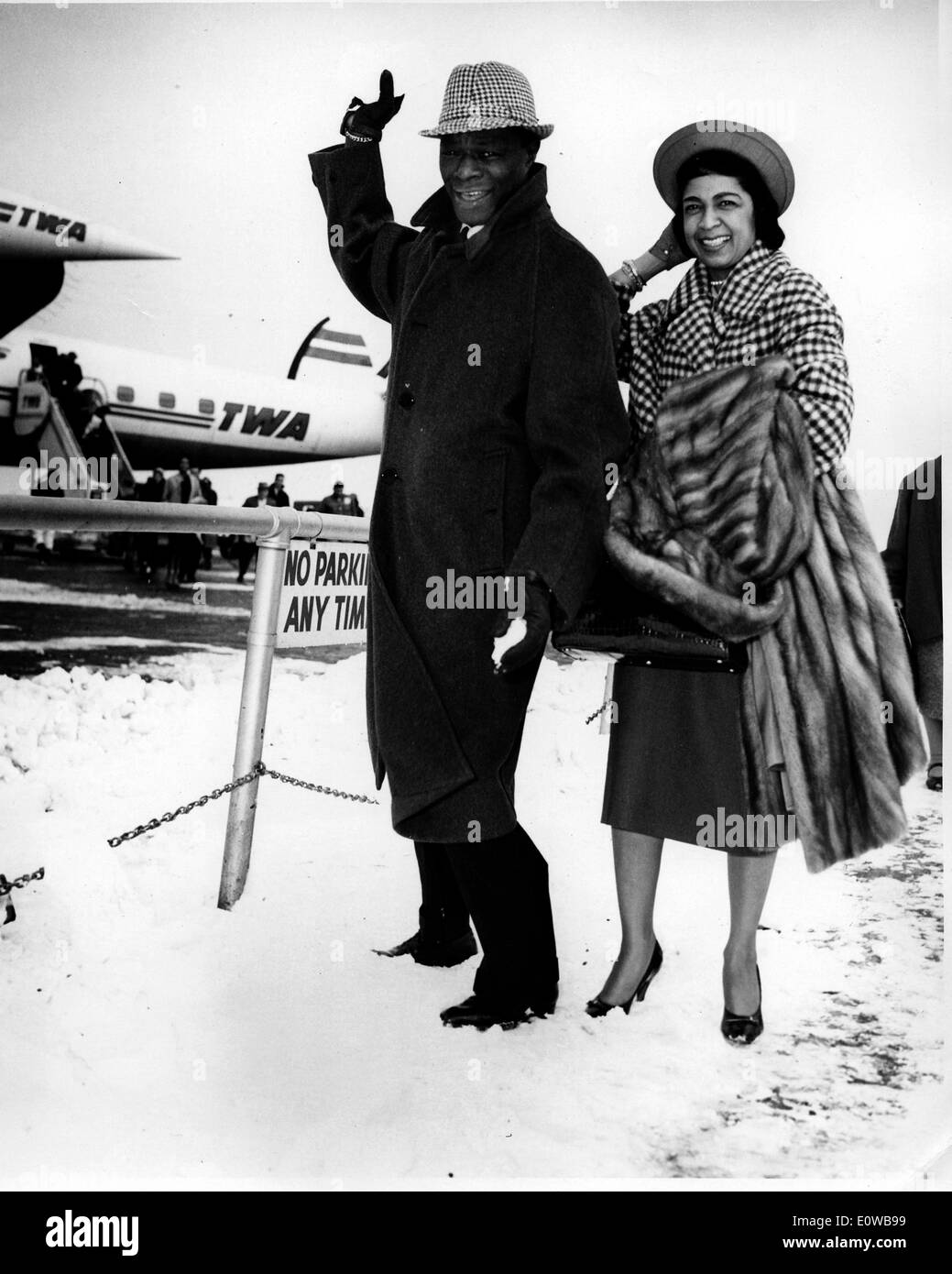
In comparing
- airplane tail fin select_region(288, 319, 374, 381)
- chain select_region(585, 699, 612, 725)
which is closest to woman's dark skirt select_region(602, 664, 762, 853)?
chain select_region(585, 699, 612, 725)

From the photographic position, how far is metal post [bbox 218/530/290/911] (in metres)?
2.62

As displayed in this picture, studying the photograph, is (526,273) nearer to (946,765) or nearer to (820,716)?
(820,716)

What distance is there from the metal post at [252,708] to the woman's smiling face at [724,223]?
1.07 metres

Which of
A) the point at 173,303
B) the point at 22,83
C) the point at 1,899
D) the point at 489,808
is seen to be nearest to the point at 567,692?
the point at 489,808

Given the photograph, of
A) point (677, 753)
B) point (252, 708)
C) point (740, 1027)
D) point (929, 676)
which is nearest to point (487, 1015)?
point (740, 1027)

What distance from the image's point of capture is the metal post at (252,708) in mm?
2623

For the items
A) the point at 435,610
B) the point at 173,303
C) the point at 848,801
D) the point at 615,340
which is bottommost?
the point at 848,801

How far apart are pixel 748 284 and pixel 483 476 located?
620 mm

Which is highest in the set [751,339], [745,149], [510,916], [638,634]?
[745,149]

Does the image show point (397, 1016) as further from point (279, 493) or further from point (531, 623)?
point (279, 493)

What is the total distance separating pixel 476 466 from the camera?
2.17 metres

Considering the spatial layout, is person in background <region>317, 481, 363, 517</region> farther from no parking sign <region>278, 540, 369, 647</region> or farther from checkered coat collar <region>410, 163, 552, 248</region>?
checkered coat collar <region>410, 163, 552, 248</region>
